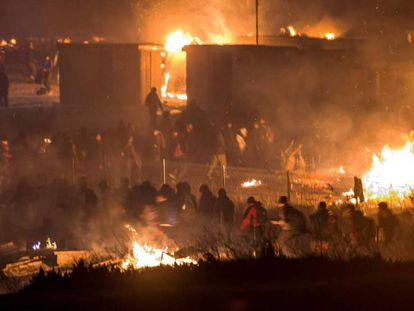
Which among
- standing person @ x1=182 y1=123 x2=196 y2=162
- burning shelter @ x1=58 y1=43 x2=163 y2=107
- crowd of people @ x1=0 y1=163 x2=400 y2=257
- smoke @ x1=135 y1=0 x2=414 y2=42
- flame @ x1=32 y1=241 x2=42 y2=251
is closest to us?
crowd of people @ x1=0 y1=163 x2=400 y2=257

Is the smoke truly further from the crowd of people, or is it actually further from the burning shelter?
the crowd of people

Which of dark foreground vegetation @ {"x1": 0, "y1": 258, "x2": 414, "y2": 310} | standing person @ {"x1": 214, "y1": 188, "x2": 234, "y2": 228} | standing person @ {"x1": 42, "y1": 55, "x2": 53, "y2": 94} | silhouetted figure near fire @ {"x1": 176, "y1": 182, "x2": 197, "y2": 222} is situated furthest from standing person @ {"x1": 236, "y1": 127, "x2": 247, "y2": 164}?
standing person @ {"x1": 42, "y1": 55, "x2": 53, "y2": 94}

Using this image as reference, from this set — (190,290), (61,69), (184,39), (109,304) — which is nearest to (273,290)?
(190,290)

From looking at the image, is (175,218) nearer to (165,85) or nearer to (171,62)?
(165,85)

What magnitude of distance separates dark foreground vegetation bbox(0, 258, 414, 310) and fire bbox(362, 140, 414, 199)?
8380mm

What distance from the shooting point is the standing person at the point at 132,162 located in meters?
21.4

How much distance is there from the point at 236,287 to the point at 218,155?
12.5 meters

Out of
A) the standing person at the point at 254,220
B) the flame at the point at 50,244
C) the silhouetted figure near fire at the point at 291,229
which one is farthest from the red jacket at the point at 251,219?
the flame at the point at 50,244

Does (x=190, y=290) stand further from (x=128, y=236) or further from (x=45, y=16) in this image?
(x=45, y=16)

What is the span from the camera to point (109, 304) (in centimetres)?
866

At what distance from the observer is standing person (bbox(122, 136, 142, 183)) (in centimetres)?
2141

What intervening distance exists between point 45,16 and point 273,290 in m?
49.8

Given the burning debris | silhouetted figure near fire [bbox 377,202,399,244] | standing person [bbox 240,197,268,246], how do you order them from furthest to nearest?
standing person [bbox 240,197,268,246], silhouetted figure near fire [bbox 377,202,399,244], the burning debris

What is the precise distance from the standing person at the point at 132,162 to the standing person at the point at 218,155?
5.98 ft
